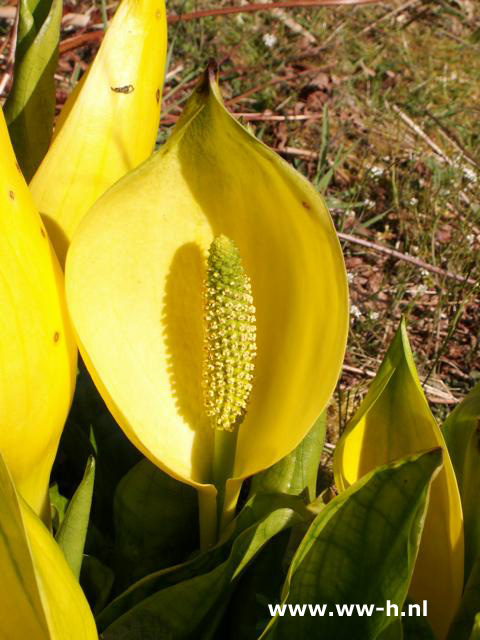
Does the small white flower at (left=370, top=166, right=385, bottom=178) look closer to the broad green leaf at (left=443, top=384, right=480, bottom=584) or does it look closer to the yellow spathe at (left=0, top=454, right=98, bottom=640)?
the broad green leaf at (left=443, top=384, right=480, bottom=584)

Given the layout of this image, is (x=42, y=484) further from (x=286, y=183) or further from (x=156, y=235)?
(x=286, y=183)

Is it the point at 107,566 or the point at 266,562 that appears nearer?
the point at 266,562

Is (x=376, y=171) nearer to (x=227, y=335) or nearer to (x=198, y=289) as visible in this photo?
(x=198, y=289)

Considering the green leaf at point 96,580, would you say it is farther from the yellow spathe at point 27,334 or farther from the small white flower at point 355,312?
the small white flower at point 355,312

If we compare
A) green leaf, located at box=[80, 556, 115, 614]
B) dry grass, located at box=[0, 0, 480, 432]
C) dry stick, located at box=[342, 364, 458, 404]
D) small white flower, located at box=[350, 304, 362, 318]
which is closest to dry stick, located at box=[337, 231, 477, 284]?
dry grass, located at box=[0, 0, 480, 432]

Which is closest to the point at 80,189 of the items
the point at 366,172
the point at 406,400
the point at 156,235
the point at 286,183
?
the point at 156,235

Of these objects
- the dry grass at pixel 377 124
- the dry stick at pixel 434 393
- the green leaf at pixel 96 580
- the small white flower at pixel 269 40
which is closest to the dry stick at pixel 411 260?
the dry grass at pixel 377 124
